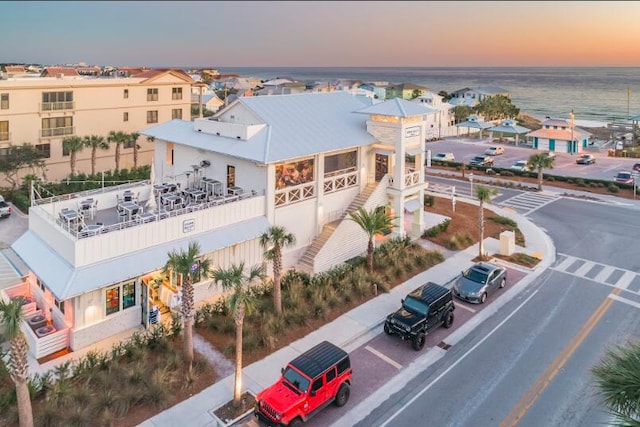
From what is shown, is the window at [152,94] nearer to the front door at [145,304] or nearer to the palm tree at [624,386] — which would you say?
the front door at [145,304]

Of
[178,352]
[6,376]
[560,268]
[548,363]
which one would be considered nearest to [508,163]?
[560,268]

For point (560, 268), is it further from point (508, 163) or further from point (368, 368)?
point (508, 163)

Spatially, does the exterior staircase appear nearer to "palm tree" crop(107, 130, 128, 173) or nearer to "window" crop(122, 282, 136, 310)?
"window" crop(122, 282, 136, 310)

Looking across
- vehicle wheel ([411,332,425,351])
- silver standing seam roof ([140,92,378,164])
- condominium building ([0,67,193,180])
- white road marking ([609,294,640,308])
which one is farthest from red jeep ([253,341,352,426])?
condominium building ([0,67,193,180])

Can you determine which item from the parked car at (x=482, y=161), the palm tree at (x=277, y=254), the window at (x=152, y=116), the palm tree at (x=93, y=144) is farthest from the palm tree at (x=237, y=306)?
the parked car at (x=482, y=161)

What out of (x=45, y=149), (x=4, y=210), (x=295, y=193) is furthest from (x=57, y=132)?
(x=295, y=193)

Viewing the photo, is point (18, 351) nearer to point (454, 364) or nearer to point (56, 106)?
point (454, 364)
